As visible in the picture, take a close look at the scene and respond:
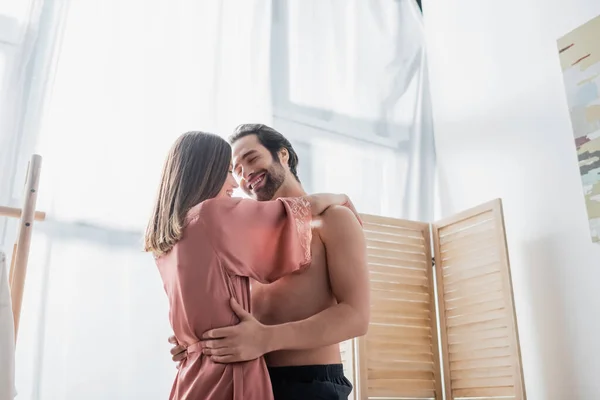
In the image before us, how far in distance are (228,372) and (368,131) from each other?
164 cm

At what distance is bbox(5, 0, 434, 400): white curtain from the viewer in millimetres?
1700

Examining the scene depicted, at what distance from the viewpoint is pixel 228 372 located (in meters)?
1.08


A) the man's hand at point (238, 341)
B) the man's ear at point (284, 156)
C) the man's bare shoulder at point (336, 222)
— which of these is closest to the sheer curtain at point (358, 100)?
the man's ear at point (284, 156)

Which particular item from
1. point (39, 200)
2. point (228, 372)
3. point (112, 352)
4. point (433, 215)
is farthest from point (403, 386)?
point (39, 200)

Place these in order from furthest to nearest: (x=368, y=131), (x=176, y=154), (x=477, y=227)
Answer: (x=368, y=131) < (x=477, y=227) < (x=176, y=154)

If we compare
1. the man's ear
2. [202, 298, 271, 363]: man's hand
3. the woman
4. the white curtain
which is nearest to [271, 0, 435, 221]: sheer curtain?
the white curtain

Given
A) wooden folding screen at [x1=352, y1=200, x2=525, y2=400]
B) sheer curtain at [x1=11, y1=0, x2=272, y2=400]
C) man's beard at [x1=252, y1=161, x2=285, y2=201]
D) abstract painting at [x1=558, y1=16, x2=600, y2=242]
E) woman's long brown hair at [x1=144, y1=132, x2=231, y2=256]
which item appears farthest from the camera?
wooden folding screen at [x1=352, y1=200, x2=525, y2=400]

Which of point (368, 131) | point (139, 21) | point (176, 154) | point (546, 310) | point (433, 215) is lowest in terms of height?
point (546, 310)

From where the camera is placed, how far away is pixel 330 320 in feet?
3.88

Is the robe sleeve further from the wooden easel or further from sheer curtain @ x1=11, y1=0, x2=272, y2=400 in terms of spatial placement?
sheer curtain @ x1=11, y1=0, x2=272, y2=400

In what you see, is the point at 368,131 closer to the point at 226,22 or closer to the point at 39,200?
the point at 226,22

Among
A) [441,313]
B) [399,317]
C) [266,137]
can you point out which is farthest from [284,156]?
[441,313]

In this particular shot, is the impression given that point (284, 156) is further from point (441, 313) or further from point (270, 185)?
point (441, 313)

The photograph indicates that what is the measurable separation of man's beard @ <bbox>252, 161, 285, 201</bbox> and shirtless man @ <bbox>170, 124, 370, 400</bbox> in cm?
24
